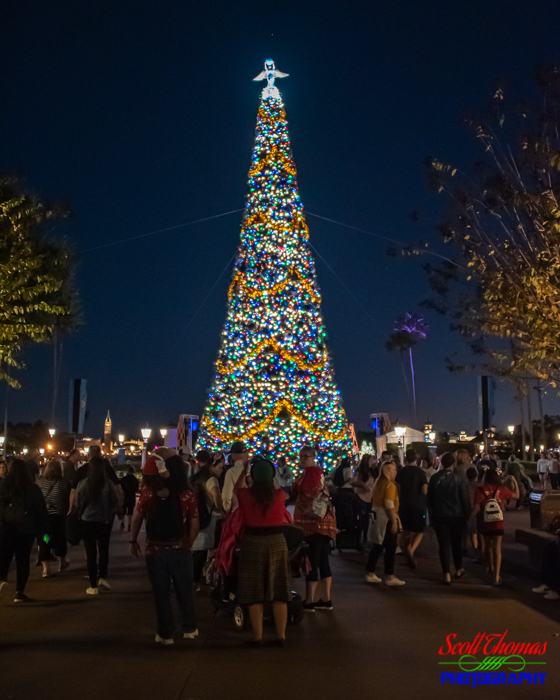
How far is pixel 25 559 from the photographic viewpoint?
8953mm

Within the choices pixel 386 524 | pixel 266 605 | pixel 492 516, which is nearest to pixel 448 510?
pixel 492 516

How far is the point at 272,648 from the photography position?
6465 mm

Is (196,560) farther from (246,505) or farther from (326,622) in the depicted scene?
(246,505)

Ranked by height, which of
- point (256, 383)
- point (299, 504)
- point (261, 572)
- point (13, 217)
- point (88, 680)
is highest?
point (13, 217)

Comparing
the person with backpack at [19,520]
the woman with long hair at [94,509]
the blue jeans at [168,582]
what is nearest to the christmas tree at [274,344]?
the woman with long hair at [94,509]

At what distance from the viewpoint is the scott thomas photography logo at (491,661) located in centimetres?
562

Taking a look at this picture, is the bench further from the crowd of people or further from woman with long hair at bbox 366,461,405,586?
woman with long hair at bbox 366,461,405,586

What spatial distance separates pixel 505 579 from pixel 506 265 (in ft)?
19.1

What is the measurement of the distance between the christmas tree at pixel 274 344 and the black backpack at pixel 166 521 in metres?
16.9

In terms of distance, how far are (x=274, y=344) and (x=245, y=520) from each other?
58.4 feet

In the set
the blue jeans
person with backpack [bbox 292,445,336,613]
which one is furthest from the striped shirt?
the blue jeans

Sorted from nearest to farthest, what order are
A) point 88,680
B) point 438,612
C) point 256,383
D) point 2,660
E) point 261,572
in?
point 88,680
point 2,660
point 261,572
point 438,612
point 256,383

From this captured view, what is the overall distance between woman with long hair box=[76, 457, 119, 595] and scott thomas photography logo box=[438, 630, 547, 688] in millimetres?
4704

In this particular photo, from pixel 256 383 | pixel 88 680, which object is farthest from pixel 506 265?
pixel 256 383
